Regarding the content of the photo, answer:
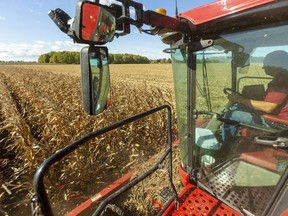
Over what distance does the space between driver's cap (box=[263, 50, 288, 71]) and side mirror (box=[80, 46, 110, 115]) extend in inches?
37.5

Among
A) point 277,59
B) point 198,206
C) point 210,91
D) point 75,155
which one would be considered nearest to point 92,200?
point 198,206

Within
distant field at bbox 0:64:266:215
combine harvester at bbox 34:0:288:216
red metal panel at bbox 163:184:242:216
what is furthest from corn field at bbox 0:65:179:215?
combine harvester at bbox 34:0:288:216

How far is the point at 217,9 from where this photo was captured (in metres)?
1.29

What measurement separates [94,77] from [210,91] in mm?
987

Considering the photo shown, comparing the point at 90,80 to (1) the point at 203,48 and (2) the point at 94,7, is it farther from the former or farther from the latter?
(1) the point at 203,48

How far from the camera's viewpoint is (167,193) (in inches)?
67.2

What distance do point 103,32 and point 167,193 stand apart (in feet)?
4.33

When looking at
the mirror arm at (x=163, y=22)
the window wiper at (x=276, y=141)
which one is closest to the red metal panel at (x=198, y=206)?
the window wiper at (x=276, y=141)

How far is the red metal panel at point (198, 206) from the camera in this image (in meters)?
1.54

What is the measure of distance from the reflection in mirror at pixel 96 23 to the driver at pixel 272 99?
94 centimetres

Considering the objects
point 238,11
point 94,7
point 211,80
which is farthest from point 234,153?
point 94,7

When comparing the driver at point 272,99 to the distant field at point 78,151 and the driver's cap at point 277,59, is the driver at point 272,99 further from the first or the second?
the distant field at point 78,151

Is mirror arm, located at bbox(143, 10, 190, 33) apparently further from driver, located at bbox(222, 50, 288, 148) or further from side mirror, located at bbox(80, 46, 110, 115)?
driver, located at bbox(222, 50, 288, 148)

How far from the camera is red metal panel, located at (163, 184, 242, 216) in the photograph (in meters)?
1.54
